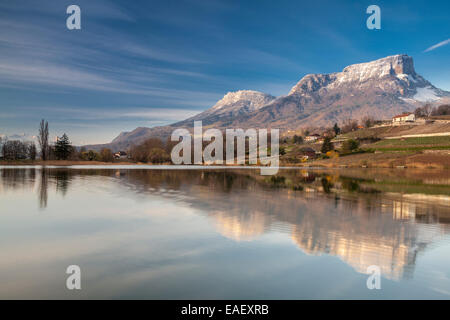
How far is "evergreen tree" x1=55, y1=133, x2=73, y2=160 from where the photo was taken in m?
110

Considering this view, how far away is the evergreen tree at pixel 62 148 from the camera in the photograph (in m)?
110

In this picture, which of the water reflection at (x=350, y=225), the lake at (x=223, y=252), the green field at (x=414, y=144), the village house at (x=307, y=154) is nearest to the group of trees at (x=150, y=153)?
the village house at (x=307, y=154)

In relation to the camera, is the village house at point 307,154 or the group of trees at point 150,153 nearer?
the village house at point 307,154

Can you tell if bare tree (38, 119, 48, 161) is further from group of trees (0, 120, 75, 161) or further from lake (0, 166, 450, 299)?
lake (0, 166, 450, 299)

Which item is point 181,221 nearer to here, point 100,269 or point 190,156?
point 100,269

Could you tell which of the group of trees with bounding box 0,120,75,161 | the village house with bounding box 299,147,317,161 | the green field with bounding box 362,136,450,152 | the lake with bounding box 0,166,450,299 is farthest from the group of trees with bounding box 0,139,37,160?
the lake with bounding box 0,166,450,299

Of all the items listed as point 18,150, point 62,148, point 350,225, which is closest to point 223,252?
point 350,225

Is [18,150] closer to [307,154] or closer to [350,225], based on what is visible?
[307,154]

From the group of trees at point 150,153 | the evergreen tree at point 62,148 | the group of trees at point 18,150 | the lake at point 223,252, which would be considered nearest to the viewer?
the lake at point 223,252

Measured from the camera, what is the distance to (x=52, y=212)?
555 inches

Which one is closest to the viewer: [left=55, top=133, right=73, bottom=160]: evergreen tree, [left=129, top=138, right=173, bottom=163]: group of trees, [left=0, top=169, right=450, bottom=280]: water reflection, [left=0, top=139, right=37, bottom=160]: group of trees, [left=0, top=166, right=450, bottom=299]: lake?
[left=0, top=166, right=450, bottom=299]: lake

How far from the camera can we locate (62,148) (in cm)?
11175

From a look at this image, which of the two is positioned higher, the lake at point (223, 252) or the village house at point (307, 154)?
the village house at point (307, 154)

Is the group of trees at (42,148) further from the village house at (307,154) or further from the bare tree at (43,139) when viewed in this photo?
the village house at (307,154)
